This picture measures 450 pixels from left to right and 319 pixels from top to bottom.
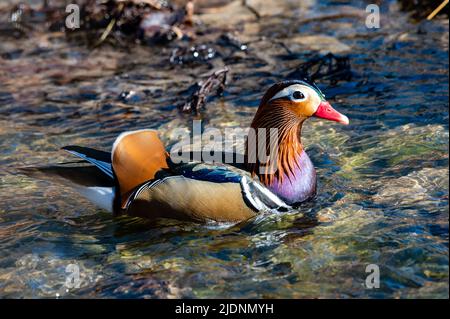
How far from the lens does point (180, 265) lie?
539 cm

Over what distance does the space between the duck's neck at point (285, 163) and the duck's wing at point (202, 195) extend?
0.16 m

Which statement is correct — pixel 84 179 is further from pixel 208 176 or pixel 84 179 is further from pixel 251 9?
pixel 251 9

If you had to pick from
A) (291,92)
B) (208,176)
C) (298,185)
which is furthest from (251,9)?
(208,176)

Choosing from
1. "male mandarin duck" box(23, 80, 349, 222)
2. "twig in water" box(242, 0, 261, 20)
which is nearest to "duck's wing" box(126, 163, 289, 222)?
"male mandarin duck" box(23, 80, 349, 222)

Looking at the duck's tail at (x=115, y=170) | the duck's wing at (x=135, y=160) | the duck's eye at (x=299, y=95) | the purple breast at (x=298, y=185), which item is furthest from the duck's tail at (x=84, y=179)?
the duck's eye at (x=299, y=95)

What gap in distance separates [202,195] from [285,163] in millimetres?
765

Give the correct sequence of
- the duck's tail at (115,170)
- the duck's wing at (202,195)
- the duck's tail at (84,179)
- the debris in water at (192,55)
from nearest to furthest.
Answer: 1. the duck's wing at (202,195)
2. the duck's tail at (115,170)
3. the duck's tail at (84,179)
4. the debris in water at (192,55)

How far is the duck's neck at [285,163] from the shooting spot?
20.0ft

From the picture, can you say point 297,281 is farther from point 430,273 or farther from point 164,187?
point 164,187

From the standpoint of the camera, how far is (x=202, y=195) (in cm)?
577

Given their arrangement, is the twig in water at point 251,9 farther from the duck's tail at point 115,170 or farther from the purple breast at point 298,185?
the duck's tail at point 115,170

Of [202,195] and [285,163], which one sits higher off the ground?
[285,163]
